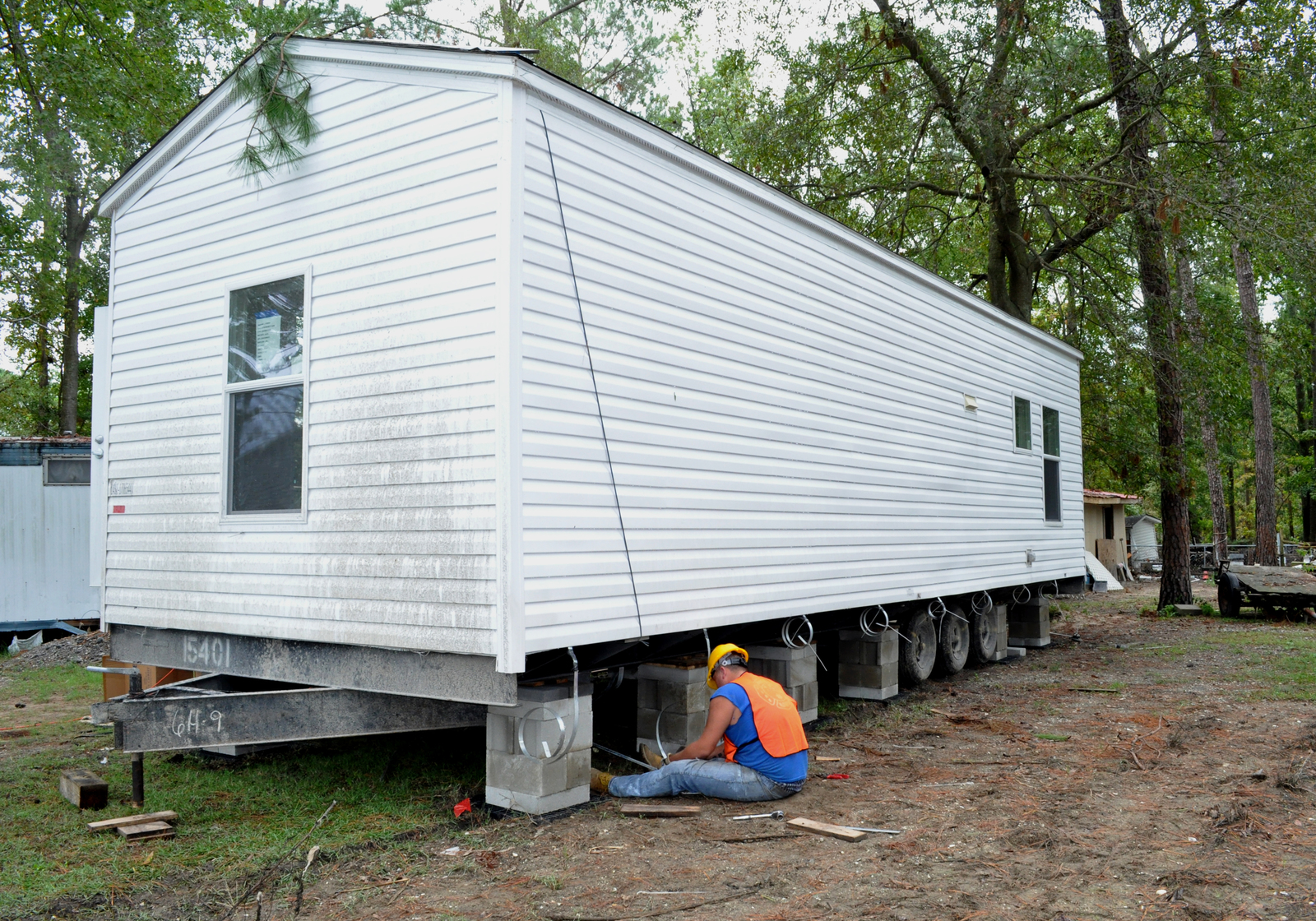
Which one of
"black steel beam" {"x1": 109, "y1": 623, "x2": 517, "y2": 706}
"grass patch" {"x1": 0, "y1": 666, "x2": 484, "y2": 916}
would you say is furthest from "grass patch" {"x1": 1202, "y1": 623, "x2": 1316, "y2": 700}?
"black steel beam" {"x1": 109, "y1": 623, "x2": 517, "y2": 706}

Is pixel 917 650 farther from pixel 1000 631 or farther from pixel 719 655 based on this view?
pixel 719 655

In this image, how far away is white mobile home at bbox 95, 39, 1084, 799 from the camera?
494 cm

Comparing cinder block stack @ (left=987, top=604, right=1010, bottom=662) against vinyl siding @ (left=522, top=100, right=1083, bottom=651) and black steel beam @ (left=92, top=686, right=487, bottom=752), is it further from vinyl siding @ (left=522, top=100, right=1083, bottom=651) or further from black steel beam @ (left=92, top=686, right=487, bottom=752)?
black steel beam @ (left=92, top=686, right=487, bottom=752)

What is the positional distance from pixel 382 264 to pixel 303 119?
114cm

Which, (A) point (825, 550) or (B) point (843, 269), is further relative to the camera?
(B) point (843, 269)

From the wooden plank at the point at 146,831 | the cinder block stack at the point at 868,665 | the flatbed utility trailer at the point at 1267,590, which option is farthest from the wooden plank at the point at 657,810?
the flatbed utility trailer at the point at 1267,590

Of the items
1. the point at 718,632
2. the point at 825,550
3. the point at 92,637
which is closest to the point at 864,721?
the point at 825,550

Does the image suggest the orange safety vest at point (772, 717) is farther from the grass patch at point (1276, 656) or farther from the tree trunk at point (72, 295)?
the tree trunk at point (72, 295)

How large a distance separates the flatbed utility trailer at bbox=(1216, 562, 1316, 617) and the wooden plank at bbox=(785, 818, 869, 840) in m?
14.4

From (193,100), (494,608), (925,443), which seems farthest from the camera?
(193,100)

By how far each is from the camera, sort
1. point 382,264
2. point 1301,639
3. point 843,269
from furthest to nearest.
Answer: point 1301,639
point 843,269
point 382,264

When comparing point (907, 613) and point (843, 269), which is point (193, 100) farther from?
Result: point (907, 613)

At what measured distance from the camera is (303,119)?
575cm

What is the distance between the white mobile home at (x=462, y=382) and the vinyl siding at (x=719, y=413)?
0.02 m
